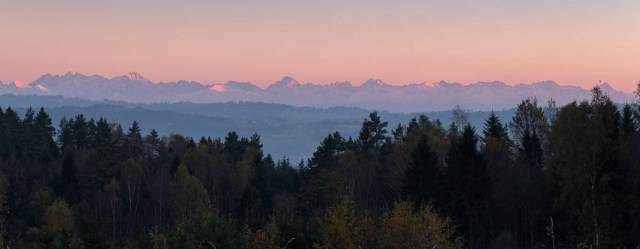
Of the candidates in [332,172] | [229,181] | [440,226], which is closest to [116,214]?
[229,181]

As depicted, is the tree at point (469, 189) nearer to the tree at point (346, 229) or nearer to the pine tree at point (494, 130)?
the pine tree at point (494, 130)

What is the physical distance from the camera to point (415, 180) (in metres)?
61.0

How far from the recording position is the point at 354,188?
276ft

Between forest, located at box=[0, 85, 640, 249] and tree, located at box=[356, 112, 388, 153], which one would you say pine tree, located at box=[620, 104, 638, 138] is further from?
tree, located at box=[356, 112, 388, 153]

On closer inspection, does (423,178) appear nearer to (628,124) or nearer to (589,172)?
(589,172)

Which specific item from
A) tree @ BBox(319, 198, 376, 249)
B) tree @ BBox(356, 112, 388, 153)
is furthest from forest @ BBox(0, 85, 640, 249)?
tree @ BBox(356, 112, 388, 153)

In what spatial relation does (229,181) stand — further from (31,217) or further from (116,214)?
(31,217)

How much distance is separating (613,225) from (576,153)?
587cm

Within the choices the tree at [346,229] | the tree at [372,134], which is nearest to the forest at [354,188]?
the tree at [346,229]

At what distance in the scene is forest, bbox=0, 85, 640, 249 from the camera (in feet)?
103

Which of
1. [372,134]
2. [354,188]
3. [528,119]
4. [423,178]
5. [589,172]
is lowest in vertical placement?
[354,188]

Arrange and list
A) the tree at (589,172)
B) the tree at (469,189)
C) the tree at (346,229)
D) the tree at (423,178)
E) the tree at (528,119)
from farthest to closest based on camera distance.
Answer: the tree at (528,119) < the tree at (423,178) < the tree at (469,189) < the tree at (589,172) < the tree at (346,229)

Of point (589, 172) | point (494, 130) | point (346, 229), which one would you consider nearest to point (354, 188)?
point (494, 130)

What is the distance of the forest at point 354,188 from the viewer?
3134cm
